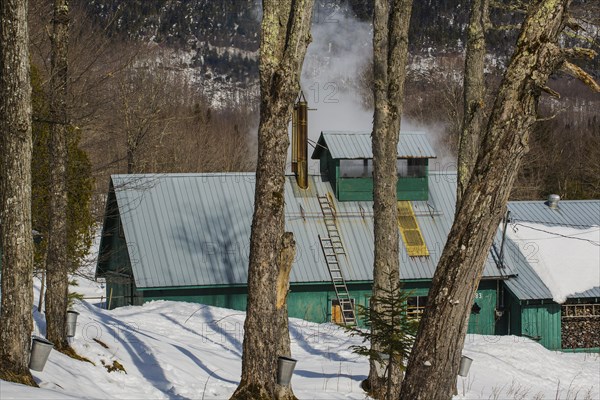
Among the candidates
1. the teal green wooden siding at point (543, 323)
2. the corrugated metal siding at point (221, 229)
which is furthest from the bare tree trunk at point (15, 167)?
the teal green wooden siding at point (543, 323)

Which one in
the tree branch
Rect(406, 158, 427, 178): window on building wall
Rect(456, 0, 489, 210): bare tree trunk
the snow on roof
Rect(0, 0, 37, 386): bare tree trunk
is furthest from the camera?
Rect(406, 158, 427, 178): window on building wall

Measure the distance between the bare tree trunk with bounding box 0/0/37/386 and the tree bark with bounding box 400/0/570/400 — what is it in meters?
4.96

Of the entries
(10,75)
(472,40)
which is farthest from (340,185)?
(10,75)

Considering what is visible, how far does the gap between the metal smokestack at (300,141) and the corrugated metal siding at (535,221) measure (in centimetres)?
655

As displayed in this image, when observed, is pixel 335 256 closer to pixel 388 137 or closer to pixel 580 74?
pixel 388 137

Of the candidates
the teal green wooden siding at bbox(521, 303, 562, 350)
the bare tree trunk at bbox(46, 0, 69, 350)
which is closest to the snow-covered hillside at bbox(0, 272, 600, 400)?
the bare tree trunk at bbox(46, 0, 69, 350)

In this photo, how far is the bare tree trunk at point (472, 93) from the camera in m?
15.0

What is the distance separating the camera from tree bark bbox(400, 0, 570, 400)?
830 cm

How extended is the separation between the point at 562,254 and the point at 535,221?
2.14m

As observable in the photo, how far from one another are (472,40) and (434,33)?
178 m

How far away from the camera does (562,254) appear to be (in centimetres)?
2941

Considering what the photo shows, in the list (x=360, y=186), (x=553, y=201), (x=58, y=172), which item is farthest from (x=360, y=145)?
(x=58, y=172)

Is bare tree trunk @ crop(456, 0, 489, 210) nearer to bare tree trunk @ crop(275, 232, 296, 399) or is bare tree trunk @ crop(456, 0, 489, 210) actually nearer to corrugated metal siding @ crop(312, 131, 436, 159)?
bare tree trunk @ crop(275, 232, 296, 399)

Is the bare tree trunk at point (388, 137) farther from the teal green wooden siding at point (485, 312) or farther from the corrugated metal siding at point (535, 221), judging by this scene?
the corrugated metal siding at point (535, 221)
